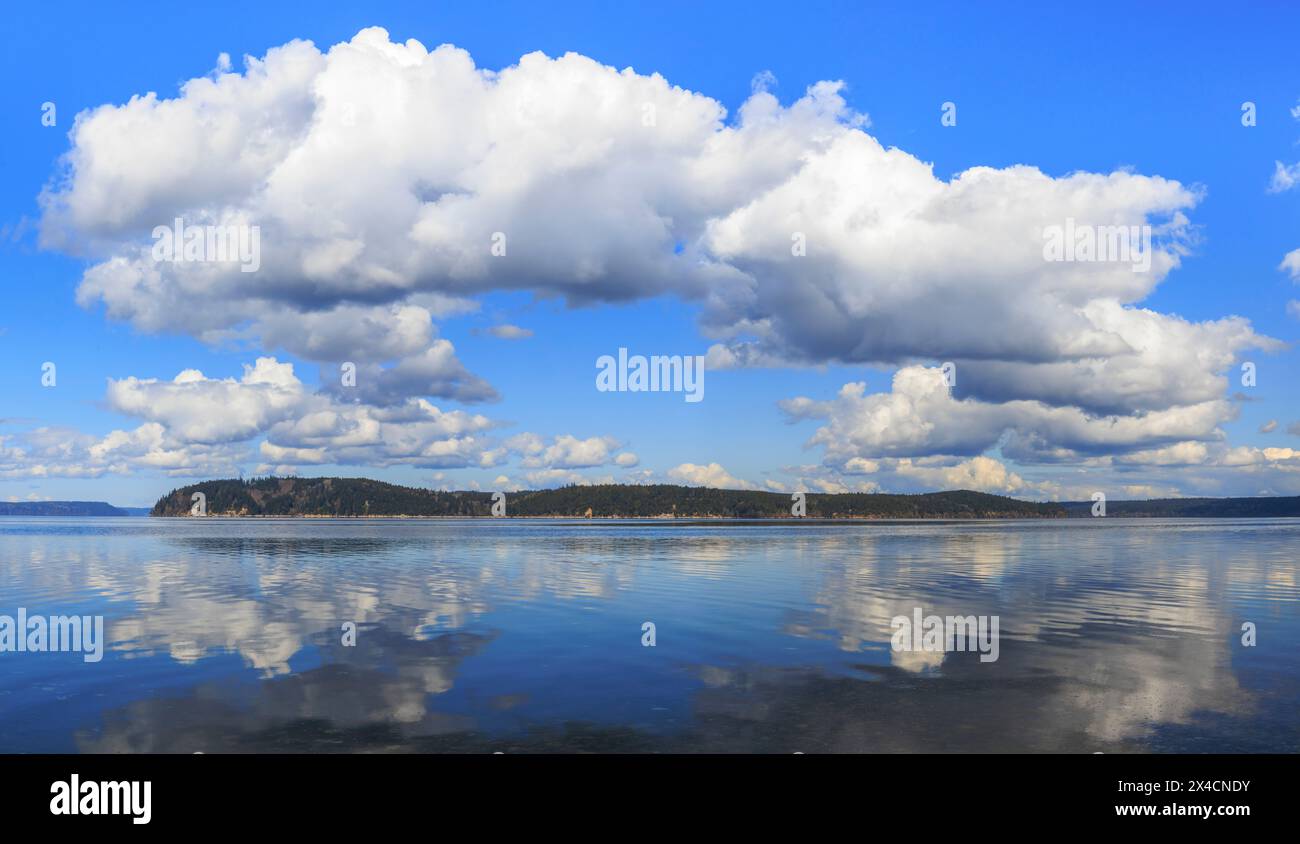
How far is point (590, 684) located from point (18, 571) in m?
71.7

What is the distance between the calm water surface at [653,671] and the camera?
68.8ft

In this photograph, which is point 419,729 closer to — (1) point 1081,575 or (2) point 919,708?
(2) point 919,708

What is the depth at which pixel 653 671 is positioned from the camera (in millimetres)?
28875

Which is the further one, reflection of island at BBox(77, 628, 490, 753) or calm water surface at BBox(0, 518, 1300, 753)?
calm water surface at BBox(0, 518, 1300, 753)

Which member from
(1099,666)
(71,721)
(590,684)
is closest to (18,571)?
(71,721)

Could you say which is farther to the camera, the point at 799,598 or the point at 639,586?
the point at 639,586

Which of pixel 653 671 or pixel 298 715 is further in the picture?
pixel 653 671

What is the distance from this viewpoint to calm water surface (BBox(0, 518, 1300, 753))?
21.0 m

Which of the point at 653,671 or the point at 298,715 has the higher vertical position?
the point at 298,715

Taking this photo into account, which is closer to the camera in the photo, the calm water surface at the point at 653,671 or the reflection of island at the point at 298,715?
the reflection of island at the point at 298,715
